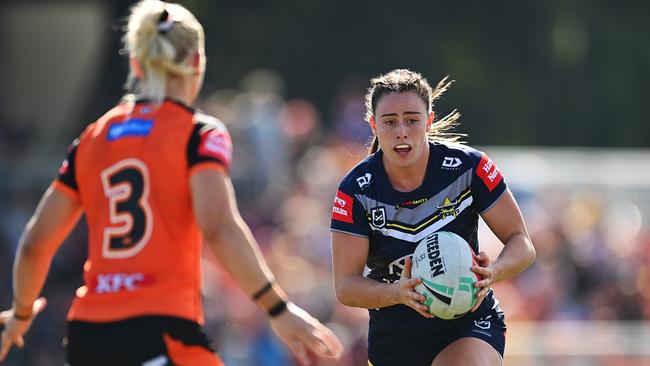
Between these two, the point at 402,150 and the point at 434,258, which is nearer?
the point at 434,258

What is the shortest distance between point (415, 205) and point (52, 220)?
1.66 meters

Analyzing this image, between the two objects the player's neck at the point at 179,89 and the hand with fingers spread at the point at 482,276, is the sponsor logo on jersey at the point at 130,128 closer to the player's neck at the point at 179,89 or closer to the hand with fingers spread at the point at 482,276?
the player's neck at the point at 179,89

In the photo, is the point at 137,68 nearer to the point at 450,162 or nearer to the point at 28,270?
the point at 28,270

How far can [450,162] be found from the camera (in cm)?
620

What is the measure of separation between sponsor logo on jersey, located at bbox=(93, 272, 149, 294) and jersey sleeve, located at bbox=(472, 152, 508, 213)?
160cm

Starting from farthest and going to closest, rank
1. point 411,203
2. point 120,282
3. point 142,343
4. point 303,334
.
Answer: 1. point 411,203
2. point 303,334
3. point 120,282
4. point 142,343

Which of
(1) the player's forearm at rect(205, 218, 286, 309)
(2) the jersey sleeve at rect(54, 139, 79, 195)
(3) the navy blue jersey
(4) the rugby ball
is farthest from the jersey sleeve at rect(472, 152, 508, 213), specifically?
(2) the jersey sleeve at rect(54, 139, 79, 195)

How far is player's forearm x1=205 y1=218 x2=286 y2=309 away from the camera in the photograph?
5699 mm

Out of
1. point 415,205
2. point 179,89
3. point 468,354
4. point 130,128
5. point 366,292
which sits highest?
point 179,89

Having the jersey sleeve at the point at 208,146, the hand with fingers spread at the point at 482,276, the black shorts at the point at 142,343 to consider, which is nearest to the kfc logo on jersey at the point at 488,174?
the hand with fingers spread at the point at 482,276

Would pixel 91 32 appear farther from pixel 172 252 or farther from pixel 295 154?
pixel 172 252

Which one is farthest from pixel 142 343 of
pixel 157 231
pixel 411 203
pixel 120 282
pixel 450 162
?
pixel 450 162

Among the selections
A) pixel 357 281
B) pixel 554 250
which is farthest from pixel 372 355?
pixel 554 250

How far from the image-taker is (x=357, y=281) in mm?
5984
